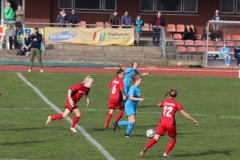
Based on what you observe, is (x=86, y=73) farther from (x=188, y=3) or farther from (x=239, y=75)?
(x=188, y=3)

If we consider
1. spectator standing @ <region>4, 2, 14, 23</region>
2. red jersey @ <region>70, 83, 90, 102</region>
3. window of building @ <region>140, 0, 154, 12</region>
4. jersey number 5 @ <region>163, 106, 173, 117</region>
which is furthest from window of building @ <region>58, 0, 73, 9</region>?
jersey number 5 @ <region>163, 106, 173, 117</region>

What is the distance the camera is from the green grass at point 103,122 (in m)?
14.0

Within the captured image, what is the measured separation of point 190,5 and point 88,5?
710 centimetres

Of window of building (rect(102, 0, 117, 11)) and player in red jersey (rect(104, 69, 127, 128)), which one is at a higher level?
window of building (rect(102, 0, 117, 11))

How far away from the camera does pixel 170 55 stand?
130ft

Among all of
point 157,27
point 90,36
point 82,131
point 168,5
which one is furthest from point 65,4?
point 82,131

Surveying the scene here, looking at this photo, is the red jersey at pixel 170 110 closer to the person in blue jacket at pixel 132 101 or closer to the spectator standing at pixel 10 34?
the person in blue jacket at pixel 132 101

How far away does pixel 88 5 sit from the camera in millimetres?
45188

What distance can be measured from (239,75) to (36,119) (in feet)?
54.7

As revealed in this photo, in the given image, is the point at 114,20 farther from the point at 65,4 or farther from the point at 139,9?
→ the point at 65,4

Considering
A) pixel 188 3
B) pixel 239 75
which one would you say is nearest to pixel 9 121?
pixel 239 75

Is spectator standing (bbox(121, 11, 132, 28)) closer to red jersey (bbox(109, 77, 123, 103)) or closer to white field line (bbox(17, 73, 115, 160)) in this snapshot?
white field line (bbox(17, 73, 115, 160))

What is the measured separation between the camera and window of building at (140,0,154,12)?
45625 mm

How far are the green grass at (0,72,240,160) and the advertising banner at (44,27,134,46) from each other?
8.65 m
